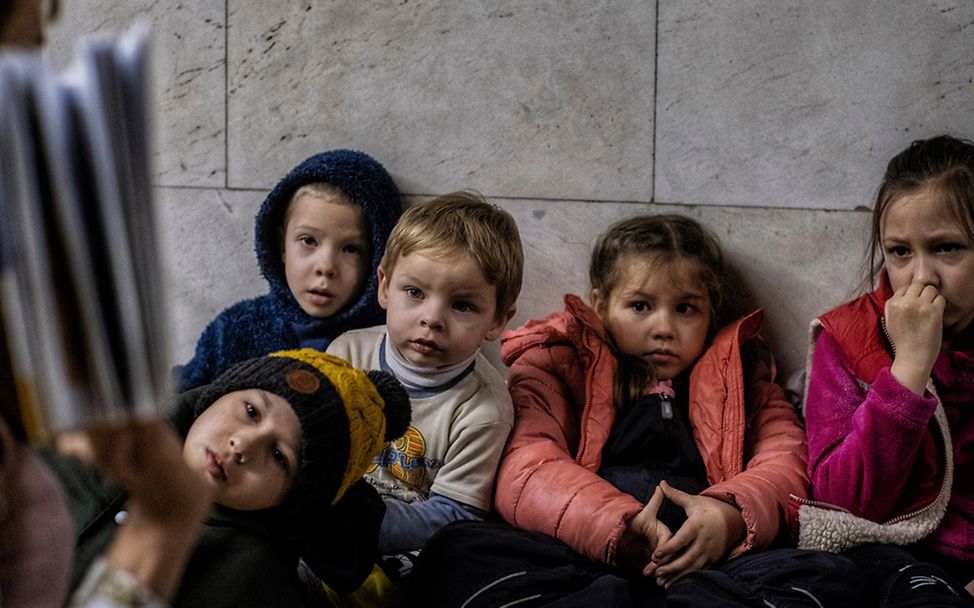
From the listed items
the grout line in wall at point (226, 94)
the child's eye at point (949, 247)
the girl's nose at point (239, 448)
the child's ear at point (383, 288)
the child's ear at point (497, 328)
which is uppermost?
the grout line in wall at point (226, 94)

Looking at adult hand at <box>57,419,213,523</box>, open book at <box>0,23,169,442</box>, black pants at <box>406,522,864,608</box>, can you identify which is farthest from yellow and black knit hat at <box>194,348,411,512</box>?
open book at <box>0,23,169,442</box>

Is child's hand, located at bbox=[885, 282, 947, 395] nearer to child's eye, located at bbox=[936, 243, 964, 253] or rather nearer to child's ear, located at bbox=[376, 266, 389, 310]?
child's eye, located at bbox=[936, 243, 964, 253]

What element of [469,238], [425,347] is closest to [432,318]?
[425,347]

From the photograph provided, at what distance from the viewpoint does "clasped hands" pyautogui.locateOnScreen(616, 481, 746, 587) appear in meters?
1.88

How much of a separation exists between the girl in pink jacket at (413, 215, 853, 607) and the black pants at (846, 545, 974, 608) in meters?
0.09

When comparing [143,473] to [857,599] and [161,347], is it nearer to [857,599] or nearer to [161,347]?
[161,347]

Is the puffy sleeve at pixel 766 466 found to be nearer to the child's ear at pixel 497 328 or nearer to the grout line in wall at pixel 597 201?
the grout line in wall at pixel 597 201

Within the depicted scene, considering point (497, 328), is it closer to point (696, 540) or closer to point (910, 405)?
point (696, 540)

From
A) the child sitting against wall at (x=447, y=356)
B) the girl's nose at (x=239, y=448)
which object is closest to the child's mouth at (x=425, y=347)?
the child sitting against wall at (x=447, y=356)

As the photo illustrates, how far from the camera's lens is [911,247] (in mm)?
2023

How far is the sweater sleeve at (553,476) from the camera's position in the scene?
1.93m

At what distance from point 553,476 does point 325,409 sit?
0.57 meters

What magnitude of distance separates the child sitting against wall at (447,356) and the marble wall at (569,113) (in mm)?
384

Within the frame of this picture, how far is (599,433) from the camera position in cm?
217
